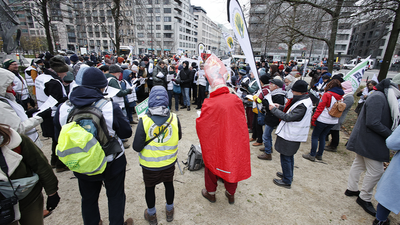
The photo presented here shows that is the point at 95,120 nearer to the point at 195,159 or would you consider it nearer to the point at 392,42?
the point at 195,159

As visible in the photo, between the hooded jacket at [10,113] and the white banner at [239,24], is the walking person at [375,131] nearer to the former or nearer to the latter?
the white banner at [239,24]

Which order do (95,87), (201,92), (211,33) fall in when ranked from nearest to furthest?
(95,87), (201,92), (211,33)

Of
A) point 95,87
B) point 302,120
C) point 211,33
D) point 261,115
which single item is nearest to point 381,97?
point 302,120

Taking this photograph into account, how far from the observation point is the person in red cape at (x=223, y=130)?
2395 millimetres

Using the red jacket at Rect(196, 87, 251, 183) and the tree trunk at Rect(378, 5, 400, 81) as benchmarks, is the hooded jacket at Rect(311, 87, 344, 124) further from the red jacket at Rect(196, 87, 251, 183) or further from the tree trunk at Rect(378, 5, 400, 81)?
the tree trunk at Rect(378, 5, 400, 81)

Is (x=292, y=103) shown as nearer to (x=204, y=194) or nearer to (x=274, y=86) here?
(x=274, y=86)

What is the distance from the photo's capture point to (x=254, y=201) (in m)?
2.97

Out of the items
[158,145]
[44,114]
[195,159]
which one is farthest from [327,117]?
[44,114]

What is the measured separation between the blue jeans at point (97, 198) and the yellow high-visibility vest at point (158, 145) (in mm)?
342

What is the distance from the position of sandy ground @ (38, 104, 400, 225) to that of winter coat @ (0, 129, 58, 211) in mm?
1178

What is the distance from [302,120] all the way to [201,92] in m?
5.20

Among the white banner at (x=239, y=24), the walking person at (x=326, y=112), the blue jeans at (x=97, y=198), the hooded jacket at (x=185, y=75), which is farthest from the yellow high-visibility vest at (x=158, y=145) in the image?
the hooded jacket at (x=185, y=75)

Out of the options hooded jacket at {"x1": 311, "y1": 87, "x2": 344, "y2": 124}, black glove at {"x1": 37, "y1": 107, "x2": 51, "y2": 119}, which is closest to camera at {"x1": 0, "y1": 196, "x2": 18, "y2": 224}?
black glove at {"x1": 37, "y1": 107, "x2": 51, "y2": 119}

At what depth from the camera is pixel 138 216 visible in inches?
102
